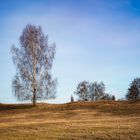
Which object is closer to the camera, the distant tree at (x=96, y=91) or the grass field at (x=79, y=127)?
the grass field at (x=79, y=127)

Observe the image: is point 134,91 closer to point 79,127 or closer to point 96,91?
point 96,91

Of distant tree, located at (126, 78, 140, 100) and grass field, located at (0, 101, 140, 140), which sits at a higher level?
distant tree, located at (126, 78, 140, 100)

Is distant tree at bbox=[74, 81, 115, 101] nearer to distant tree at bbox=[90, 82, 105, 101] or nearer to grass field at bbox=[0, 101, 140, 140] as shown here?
distant tree at bbox=[90, 82, 105, 101]

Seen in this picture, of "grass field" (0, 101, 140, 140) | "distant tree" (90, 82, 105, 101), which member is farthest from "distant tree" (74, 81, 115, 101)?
"grass field" (0, 101, 140, 140)

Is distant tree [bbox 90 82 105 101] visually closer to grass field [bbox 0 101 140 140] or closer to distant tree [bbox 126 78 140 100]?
distant tree [bbox 126 78 140 100]

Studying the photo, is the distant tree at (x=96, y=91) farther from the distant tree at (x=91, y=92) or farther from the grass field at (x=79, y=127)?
the grass field at (x=79, y=127)

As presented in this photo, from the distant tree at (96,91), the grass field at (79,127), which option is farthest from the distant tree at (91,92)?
the grass field at (79,127)

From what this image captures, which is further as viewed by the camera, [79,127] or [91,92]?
[91,92]

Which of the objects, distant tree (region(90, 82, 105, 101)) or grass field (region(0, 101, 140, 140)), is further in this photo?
distant tree (region(90, 82, 105, 101))

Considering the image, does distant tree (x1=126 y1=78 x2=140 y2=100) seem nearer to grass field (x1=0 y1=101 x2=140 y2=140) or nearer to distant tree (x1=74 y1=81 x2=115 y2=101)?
distant tree (x1=74 y1=81 x2=115 y2=101)

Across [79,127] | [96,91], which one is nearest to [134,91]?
[96,91]

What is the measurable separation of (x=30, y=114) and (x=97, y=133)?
16181 millimetres

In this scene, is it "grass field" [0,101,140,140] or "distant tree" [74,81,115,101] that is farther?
"distant tree" [74,81,115,101]

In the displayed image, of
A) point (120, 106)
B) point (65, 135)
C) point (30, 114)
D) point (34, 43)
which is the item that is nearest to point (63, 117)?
point (30, 114)
